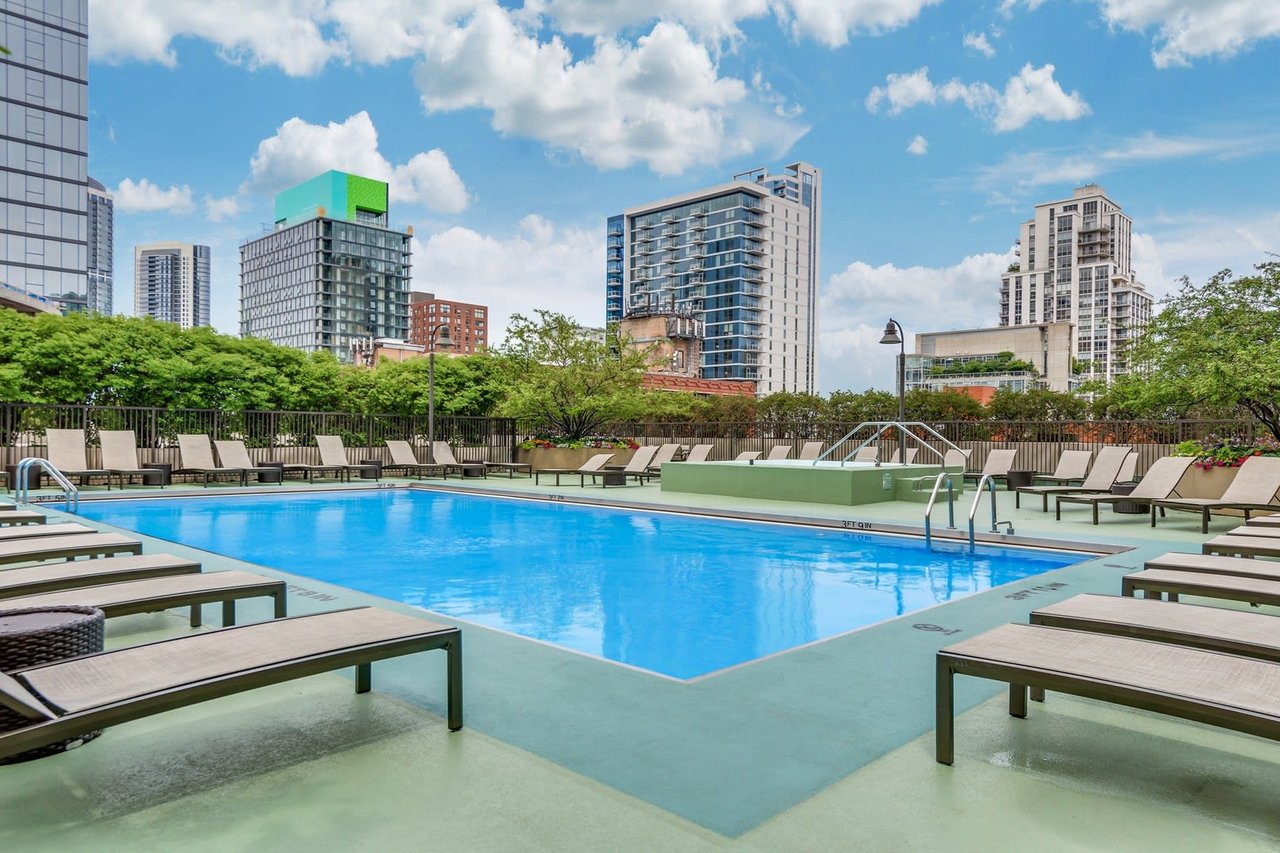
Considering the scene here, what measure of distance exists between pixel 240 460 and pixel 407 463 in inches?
145

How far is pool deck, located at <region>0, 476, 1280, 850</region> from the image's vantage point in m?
2.18

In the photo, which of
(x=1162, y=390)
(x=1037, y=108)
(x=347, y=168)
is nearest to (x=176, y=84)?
(x=347, y=168)

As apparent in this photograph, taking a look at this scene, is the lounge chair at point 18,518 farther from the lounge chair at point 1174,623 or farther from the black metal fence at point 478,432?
the black metal fence at point 478,432

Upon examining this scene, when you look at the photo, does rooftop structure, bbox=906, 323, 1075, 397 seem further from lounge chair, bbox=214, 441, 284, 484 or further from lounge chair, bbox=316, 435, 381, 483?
lounge chair, bbox=214, 441, 284, 484

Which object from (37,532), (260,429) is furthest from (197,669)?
(260,429)

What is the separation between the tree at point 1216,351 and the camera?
37.2ft

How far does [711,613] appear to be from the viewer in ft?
19.5

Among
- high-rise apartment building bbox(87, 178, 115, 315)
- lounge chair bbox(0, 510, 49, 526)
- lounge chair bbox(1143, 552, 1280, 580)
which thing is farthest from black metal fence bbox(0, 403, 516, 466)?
high-rise apartment building bbox(87, 178, 115, 315)

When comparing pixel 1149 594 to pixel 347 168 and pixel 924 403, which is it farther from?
pixel 347 168

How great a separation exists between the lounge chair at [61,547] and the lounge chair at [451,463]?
13.7m

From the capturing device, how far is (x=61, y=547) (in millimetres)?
4957

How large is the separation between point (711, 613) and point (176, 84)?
293 feet

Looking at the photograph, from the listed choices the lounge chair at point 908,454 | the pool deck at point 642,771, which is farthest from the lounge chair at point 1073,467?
the pool deck at point 642,771

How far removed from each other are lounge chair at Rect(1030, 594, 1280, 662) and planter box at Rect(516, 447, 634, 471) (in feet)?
56.2
